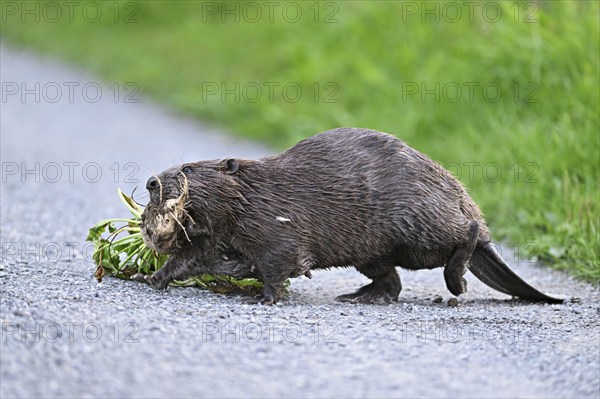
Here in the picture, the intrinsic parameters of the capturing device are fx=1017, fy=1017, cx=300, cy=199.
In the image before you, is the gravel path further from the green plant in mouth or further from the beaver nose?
the beaver nose

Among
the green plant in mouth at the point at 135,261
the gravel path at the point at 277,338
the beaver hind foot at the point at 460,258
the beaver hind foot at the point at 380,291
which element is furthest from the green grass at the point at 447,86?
the green plant in mouth at the point at 135,261

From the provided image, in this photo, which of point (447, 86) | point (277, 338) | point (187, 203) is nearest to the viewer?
point (277, 338)

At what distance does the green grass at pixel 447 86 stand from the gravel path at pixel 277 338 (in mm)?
733

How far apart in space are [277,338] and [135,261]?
1.48m

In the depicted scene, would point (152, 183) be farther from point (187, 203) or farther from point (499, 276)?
point (499, 276)

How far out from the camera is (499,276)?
18.1 feet

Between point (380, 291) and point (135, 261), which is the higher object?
point (135, 261)

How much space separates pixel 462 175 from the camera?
8328 millimetres

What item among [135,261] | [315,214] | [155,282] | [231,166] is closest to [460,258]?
[315,214]

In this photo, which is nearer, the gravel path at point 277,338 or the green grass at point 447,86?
the gravel path at point 277,338

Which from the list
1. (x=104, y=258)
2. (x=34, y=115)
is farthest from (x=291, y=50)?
(x=104, y=258)

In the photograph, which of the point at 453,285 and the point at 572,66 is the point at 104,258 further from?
the point at 572,66

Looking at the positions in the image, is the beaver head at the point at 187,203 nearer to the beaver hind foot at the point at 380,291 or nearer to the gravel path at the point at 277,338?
the gravel path at the point at 277,338

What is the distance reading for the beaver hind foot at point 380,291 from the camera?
5.38m
